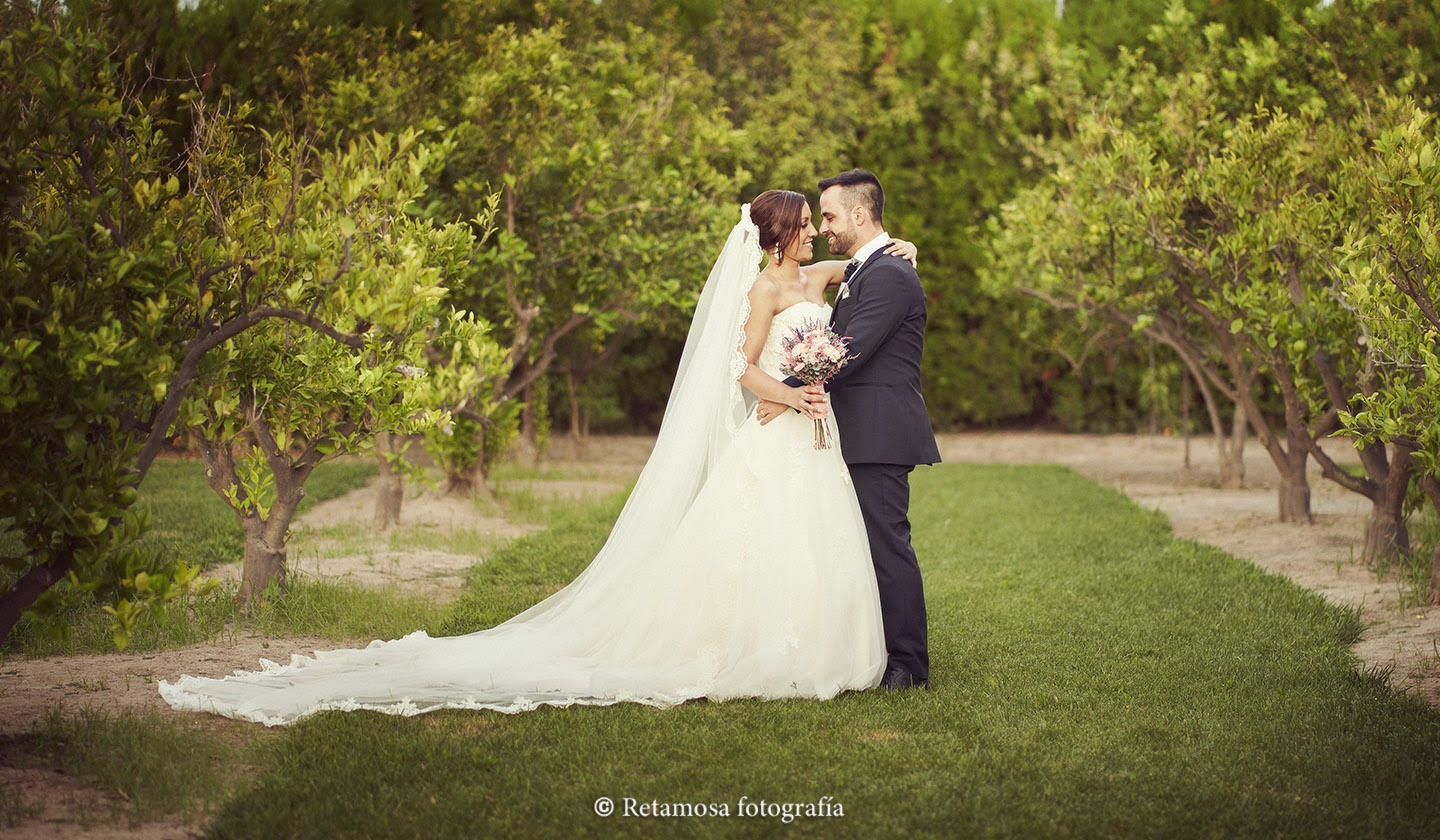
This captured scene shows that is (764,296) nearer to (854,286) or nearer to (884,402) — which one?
(854,286)

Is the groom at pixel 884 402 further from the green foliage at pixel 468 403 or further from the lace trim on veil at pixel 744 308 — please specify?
the green foliage at pixel 468 403

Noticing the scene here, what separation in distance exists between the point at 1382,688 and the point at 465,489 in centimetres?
844

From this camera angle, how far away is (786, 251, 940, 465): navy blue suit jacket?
518cm

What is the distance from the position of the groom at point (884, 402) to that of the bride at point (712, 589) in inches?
4.7

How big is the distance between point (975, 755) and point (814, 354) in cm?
176

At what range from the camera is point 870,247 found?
537cm

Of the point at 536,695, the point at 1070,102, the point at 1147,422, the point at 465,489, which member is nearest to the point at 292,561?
the point at 465,489

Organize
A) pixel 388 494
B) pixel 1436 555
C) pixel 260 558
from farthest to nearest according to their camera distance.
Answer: pixel 388 494 < pixel 1436 555 < pixel 260 558

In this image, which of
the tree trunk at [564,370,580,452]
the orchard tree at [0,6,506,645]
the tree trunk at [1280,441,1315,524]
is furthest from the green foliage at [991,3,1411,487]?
the tree trunk at [564,370,580,452]

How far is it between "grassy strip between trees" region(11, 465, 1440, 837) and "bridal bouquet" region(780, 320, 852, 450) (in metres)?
1.41

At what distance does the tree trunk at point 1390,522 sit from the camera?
803 centimetres

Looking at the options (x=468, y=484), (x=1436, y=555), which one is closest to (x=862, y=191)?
(x=1436, y=555)

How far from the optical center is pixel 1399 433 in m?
6.01

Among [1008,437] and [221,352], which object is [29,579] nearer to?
[221,352]
